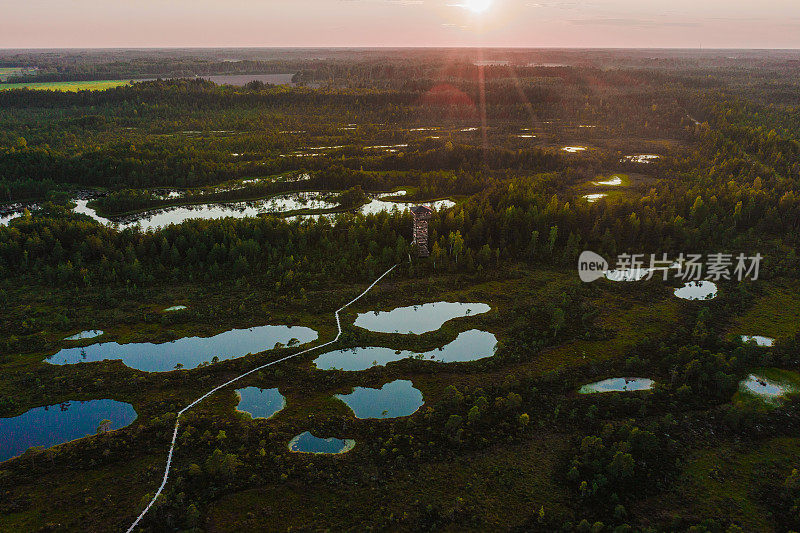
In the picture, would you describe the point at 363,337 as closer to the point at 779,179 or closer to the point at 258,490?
the point at 258,490

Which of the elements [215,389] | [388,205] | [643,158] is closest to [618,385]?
[215,389]

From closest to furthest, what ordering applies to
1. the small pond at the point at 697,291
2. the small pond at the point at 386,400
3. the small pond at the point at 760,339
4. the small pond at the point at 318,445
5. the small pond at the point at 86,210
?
the small pond at the point at 318,445
the small pond at the point at 386,400
the small pond at the point at 760,339
the small pond at the point at 697,291
the small pond at the point at 86,210

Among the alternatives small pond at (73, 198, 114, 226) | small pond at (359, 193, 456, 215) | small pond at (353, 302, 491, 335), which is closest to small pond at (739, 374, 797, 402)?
small pond at (353, 302, 491, 335)

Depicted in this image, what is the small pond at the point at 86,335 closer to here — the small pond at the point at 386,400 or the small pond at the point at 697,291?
the small pond at the point at 386,400

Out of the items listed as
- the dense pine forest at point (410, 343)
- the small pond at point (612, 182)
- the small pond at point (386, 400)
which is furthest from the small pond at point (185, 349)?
the small pond at point (612, 182)

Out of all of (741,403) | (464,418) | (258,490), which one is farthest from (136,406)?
(741,403)

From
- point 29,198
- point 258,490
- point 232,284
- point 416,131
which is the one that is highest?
point 416,131
